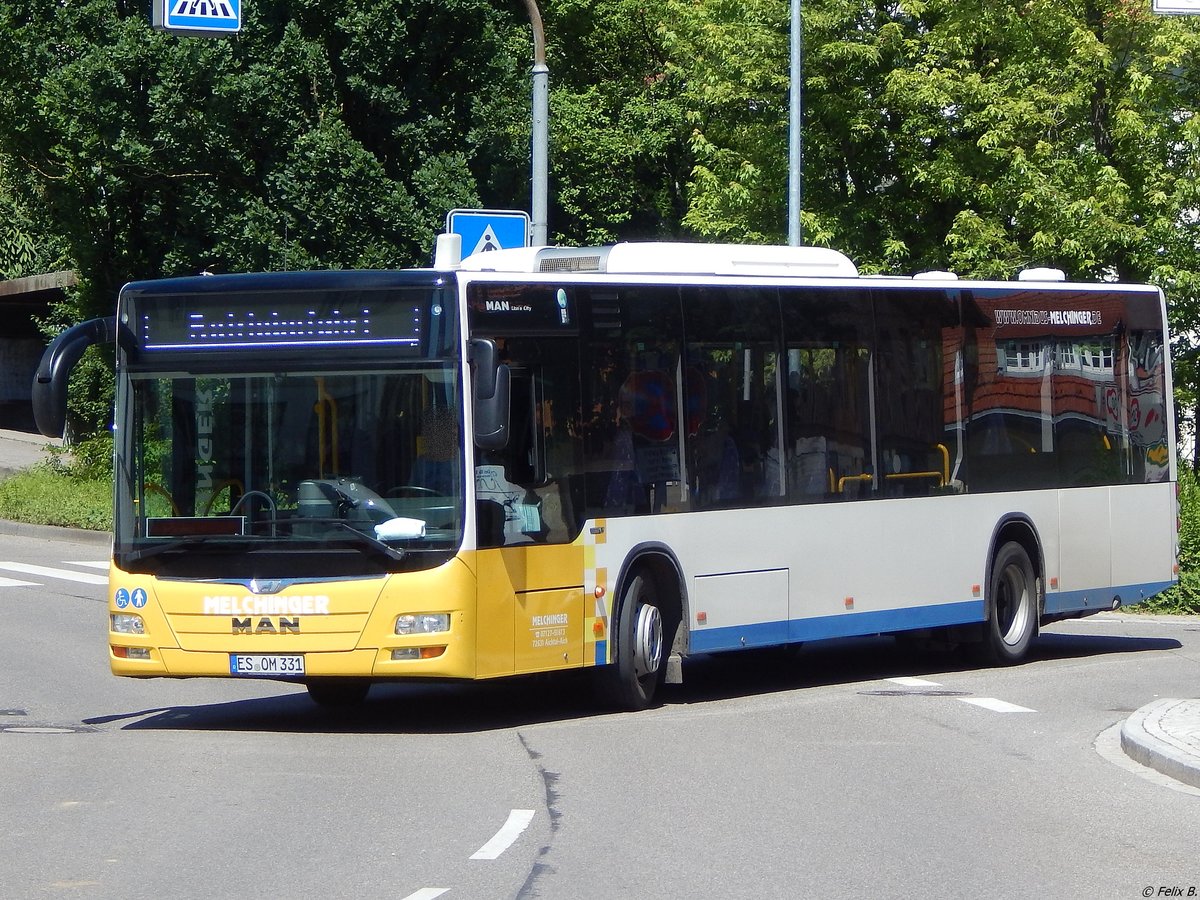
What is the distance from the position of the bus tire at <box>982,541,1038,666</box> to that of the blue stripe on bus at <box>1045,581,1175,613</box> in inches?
12.0

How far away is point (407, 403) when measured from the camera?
1127 cm

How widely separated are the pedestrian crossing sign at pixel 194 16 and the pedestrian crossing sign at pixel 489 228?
8.63 feet

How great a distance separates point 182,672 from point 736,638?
3899mm

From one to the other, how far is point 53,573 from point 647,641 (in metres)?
13.3

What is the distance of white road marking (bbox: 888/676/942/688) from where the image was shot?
14.6 meters

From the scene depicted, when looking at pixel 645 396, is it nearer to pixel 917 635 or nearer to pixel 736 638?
pixel 736 638

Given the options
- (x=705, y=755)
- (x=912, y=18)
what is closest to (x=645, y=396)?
(x=705, y=755)

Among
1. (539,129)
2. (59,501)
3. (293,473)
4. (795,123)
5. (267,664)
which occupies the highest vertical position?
(795,123)

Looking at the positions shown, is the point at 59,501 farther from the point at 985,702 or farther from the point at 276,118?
the point at 985,702

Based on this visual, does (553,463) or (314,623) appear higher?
(553,463)

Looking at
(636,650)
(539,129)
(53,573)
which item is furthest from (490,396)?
(53,573)

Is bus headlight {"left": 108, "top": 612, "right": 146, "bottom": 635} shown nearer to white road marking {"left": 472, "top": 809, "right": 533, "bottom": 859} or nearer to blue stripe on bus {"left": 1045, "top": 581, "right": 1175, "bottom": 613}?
white road marking {"left": 472, "top": 809, "right": 533, "bottom": 859}

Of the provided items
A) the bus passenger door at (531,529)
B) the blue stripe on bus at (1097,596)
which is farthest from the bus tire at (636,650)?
the blue stripe on bus at (1097,596)

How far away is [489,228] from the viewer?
18016 mm
